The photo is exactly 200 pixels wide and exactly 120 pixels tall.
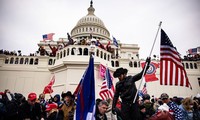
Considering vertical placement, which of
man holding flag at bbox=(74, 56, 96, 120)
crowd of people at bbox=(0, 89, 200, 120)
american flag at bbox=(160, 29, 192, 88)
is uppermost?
american flag at bbox=(160, 29, 192, 88)

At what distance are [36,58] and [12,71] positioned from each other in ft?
13.6

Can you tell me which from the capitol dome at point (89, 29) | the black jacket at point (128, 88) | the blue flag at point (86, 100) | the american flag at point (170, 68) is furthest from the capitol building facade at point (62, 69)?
the capitol dome at point (89, 29)

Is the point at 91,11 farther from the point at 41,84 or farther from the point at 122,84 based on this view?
the point at 122,84

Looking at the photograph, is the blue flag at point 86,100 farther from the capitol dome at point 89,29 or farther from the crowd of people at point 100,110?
the capitol dome at point 89,29

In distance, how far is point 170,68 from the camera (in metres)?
4.83

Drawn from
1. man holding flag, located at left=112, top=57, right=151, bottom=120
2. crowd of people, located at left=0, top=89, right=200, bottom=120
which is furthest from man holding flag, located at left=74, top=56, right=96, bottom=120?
man holding flag, located at left=112, top=57, right=151, bottom=120

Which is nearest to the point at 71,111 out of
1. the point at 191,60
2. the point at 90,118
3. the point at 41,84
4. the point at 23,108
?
the point at 90,118

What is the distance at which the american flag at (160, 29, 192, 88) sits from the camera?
15.6 feet

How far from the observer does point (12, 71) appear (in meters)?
25.2

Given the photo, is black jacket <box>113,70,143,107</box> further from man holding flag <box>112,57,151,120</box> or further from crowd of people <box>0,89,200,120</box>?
crowd of people <box>0,89,200,120</box>

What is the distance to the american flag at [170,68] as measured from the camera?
4766 mm

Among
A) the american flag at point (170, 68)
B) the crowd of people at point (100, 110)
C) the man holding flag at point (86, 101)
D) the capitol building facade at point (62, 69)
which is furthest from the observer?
the capitol building facade at point (62, 69)

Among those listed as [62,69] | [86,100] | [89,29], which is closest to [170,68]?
[86,100]

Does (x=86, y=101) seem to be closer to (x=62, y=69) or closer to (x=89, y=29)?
(x=62, y=69)
